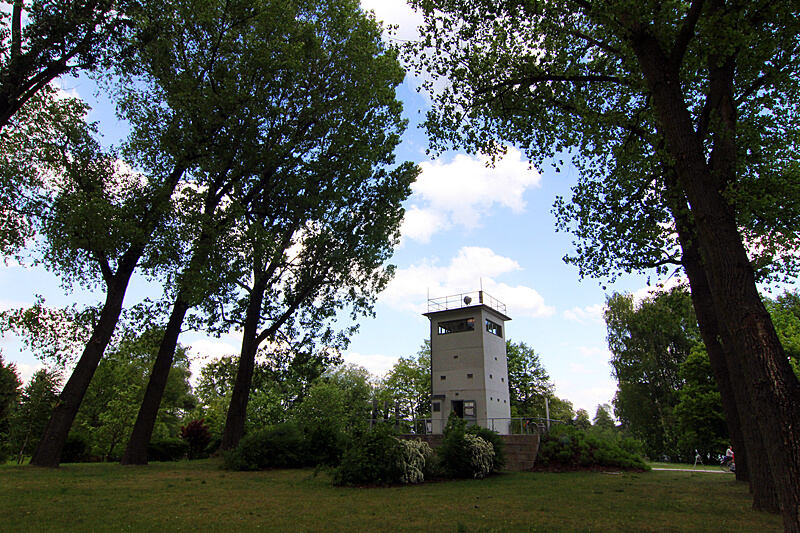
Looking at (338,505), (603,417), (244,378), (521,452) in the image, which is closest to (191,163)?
(244,378)

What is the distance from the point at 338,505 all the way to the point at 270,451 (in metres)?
8.78

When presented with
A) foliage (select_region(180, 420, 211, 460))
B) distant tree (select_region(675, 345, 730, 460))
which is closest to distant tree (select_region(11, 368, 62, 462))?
foliage (select_region(180, 420, 211, 460))

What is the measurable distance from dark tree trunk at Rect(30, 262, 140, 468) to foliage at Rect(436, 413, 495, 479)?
12003 mm

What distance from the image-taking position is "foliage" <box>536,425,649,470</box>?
1847 cm

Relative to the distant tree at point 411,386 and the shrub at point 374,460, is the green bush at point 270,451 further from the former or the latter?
the distant tree at point 411,386

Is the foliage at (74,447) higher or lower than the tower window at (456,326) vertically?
lower

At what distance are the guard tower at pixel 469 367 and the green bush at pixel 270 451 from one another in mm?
9735

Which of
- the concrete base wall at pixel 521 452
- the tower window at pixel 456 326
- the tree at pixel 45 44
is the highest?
the tree at pixel 45 44

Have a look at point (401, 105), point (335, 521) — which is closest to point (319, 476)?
point (335, 521)

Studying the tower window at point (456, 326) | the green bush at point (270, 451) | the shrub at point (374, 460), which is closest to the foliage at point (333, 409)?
the green bush at point (270, 451)

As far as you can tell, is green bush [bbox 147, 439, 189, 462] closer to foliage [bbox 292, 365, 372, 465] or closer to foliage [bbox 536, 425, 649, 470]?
foliage [bbox 292, 365, 372, 465]

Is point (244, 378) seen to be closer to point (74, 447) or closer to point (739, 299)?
point (74, 447)

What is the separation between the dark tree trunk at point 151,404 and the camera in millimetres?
15359

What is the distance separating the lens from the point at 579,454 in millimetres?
18859
